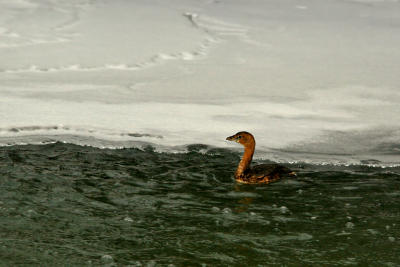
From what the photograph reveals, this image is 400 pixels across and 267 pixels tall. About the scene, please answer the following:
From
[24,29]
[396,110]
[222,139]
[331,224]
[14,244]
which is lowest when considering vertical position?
[14,244]

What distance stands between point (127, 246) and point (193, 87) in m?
4.20

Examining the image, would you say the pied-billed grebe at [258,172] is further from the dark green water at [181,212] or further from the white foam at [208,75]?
the white foam at [208,75]

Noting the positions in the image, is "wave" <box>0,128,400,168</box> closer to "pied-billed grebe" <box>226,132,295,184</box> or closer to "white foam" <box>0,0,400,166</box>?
"white foam" <box>0,0,400,166</box>

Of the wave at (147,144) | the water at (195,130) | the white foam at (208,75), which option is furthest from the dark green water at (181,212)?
the white foam at (208,75)

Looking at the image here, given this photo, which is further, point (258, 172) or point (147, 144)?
point (147, 144)

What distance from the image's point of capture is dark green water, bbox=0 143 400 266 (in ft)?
13.8

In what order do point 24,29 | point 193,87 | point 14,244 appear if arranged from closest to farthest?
point 14,244 < point 193,87 < point 24,29

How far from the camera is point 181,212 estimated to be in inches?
195

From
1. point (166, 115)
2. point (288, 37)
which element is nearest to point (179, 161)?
point (166, 115)

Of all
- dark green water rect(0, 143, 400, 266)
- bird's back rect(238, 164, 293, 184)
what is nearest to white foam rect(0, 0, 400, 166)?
dark green water rect(0, 143, 400, 266)

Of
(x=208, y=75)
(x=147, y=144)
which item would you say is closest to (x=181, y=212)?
(x=147, y=144)

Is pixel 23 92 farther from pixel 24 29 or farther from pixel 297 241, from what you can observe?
pixel 297 241

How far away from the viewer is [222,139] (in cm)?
695

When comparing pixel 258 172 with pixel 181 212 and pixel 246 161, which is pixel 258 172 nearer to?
pixel 246 161
